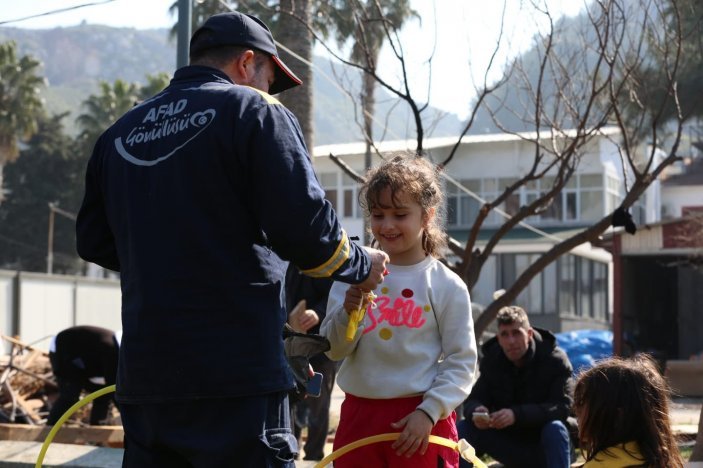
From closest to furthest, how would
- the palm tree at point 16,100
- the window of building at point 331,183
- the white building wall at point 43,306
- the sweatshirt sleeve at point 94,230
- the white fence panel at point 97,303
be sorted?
the sweatshirt sleeve at point 94,230 < the white building wall at point 43,306 < the white fence panel at point 97,303 < the window of building at point 331,183 < the palm tree at point 16,100

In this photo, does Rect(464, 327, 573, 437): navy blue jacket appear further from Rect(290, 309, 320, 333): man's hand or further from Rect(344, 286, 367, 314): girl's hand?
Rect(344, 286, 367, 314): girl's hand

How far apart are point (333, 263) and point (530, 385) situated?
4.49 metres

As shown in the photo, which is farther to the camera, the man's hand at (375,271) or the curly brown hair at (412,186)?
the curly brown hair at (412,186)

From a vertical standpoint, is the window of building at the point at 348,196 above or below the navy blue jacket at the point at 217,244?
above

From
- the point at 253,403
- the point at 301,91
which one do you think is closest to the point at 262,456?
the point at 253,403

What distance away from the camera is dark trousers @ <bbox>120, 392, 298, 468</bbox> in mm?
3010

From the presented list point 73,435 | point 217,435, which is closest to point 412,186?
point 217,435

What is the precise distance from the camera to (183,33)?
359 inches

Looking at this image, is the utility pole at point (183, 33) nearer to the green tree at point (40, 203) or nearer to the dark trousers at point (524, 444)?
the dark trousers at point (524, 444)

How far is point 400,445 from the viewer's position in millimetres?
3721

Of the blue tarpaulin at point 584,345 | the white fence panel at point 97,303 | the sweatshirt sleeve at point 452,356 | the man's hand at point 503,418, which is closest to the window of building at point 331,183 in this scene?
the white fence panel at point 97,303

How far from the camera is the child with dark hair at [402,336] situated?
388 cm

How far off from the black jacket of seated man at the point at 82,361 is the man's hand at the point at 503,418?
4239 mm

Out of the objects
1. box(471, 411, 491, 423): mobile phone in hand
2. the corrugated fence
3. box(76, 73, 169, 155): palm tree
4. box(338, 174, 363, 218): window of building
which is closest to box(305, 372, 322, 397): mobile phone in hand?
box(471, 411, 491, 423): mobile phone in hand
